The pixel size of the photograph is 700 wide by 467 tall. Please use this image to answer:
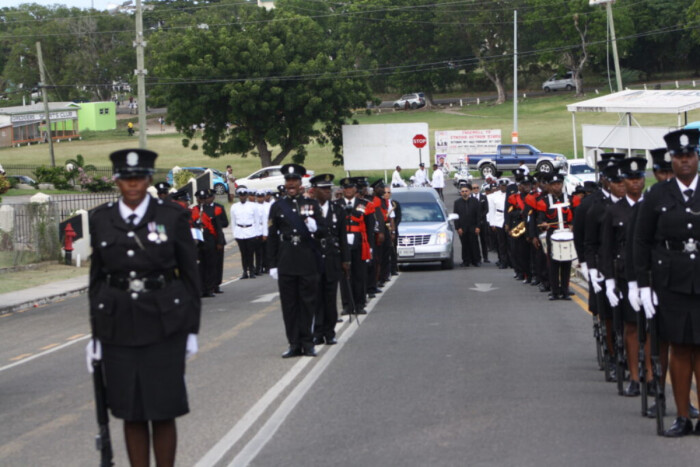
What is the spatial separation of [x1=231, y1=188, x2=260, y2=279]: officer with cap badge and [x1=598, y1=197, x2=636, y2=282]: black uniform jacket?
1574 centimetres

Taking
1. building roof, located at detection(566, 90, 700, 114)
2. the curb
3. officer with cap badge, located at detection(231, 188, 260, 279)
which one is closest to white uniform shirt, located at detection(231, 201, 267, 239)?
officer with cap badge, located at detection(231, 188, 260, 279)

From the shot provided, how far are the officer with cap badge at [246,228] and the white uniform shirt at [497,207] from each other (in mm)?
5438

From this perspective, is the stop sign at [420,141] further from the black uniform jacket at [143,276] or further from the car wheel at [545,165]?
the black uniform jacket at [143,276]

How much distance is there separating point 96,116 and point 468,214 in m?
82.4

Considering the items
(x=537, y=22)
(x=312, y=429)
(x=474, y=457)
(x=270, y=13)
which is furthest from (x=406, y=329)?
(x=537, y=22)

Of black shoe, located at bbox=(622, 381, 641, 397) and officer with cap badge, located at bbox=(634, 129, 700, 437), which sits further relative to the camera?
black shoe, located at bbox=(622, 381, 641, 397)

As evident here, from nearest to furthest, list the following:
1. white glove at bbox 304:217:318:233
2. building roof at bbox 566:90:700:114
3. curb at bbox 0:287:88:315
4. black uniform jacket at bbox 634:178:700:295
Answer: black uniform jacket at bbox 634:178:700:295 → white glove at bbox 304:217:318:233 → curb at bbox 0:287:88:315 → building roof at bbox 566:90:700:114

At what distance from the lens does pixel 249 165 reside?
81062 mm

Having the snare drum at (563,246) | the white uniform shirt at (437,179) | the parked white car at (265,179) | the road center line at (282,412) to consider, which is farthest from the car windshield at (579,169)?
the road center line at (282,412)

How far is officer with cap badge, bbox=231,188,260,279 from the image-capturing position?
25.0m

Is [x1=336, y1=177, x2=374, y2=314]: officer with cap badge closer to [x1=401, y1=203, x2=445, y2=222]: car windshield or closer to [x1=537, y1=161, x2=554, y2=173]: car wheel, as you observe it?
[x1=401, y1=203, x2=445, y2=222]: car windshield

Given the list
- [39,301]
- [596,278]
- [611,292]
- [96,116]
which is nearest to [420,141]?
[39,301]

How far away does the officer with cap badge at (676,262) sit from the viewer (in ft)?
25.6

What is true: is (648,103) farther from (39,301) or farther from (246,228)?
(39,301)
